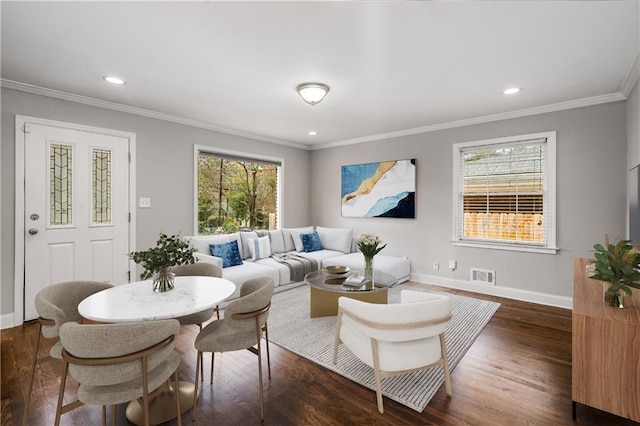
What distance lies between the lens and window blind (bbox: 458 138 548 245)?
3994 mm

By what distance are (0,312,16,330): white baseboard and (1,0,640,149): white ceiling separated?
237cm

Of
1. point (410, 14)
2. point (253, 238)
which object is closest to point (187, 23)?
point (410, 14)

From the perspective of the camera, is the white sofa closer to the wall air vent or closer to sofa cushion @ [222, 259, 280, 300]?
sofa cushion @ [222, 259, 280, 300]

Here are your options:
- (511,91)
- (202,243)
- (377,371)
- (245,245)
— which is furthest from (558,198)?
(202,243)

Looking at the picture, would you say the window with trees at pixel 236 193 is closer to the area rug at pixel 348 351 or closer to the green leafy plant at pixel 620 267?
the area rug at pixel 348 351

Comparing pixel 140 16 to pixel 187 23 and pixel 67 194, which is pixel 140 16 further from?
pixel 67 194

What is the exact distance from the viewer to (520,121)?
4.02m

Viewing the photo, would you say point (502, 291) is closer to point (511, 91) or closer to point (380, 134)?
point (511, 91)

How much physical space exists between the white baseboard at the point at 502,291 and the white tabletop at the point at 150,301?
361 centimetres

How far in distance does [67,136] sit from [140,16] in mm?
2283

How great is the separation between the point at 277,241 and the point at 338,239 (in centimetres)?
112

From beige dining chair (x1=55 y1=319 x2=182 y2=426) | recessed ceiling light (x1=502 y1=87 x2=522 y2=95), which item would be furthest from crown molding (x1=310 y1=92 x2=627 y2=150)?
beige dining chair (x1=55 y1=319 x2=182 y2=426)

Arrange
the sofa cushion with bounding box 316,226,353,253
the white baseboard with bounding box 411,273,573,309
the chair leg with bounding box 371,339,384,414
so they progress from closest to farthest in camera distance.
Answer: the chair leg with bounding box 371,339,384,414 → the white baseboard with bounding box 411,273,573,309 → the sofa cushion with bounding box 316,226,353,253

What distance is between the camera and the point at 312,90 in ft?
10.1
